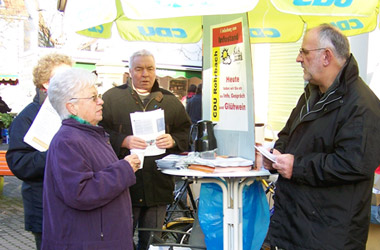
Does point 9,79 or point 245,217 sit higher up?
point 9,79

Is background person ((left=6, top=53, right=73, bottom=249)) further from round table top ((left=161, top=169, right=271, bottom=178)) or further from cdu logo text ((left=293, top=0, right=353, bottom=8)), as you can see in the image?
cdu logo text ((left=293, top=0, right=353, bottom=8))

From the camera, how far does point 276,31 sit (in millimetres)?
5000

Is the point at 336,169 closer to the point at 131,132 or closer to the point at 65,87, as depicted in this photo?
the point at 65,87

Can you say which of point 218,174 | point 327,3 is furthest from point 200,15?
point 218,174

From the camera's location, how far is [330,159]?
2457mm

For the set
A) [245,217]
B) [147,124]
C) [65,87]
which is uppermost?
[65,87]

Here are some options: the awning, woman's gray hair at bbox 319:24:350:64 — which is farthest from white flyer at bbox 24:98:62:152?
the awning

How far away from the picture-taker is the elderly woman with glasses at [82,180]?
7.39 ft

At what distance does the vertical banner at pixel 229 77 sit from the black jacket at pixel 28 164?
1325 mm

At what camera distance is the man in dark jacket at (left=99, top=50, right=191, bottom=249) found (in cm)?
363

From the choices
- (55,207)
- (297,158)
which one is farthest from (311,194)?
(55,207)

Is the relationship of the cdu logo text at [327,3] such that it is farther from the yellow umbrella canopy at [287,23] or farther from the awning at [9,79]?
the awning at [9,79]

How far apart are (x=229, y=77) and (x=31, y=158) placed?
1.53 m

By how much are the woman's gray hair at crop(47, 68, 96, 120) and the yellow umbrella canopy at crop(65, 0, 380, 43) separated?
0.52 metres
